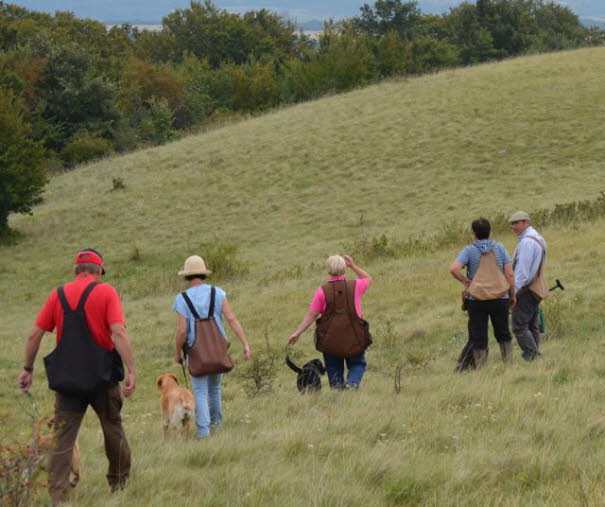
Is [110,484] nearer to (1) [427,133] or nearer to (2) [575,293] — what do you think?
(2) [575,293]

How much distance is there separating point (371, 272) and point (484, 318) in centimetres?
918

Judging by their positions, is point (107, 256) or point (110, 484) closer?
point (110, 484)

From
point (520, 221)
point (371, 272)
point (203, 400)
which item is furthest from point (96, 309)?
point (371, 272)

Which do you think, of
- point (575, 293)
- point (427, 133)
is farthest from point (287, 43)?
point (575, 293)

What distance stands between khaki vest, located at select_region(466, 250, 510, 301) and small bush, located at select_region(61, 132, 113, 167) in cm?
4036

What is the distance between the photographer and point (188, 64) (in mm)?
71625

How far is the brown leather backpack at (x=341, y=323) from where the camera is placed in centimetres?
775

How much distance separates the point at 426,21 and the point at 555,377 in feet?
264

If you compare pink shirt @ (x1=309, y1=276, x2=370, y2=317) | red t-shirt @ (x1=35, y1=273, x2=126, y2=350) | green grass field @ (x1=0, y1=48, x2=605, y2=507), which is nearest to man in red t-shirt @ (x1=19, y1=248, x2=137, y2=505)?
red t-shirt @ (x1=35, y1=273, x2=126, y2=350)

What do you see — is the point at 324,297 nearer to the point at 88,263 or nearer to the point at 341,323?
the point at 341,323

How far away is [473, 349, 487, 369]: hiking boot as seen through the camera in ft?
29.1

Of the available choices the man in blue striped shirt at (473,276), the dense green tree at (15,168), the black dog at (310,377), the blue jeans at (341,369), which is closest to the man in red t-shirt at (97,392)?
the blue jeans at (341,369)

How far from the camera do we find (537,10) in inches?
3679

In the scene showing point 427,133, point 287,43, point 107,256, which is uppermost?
point 287,43
